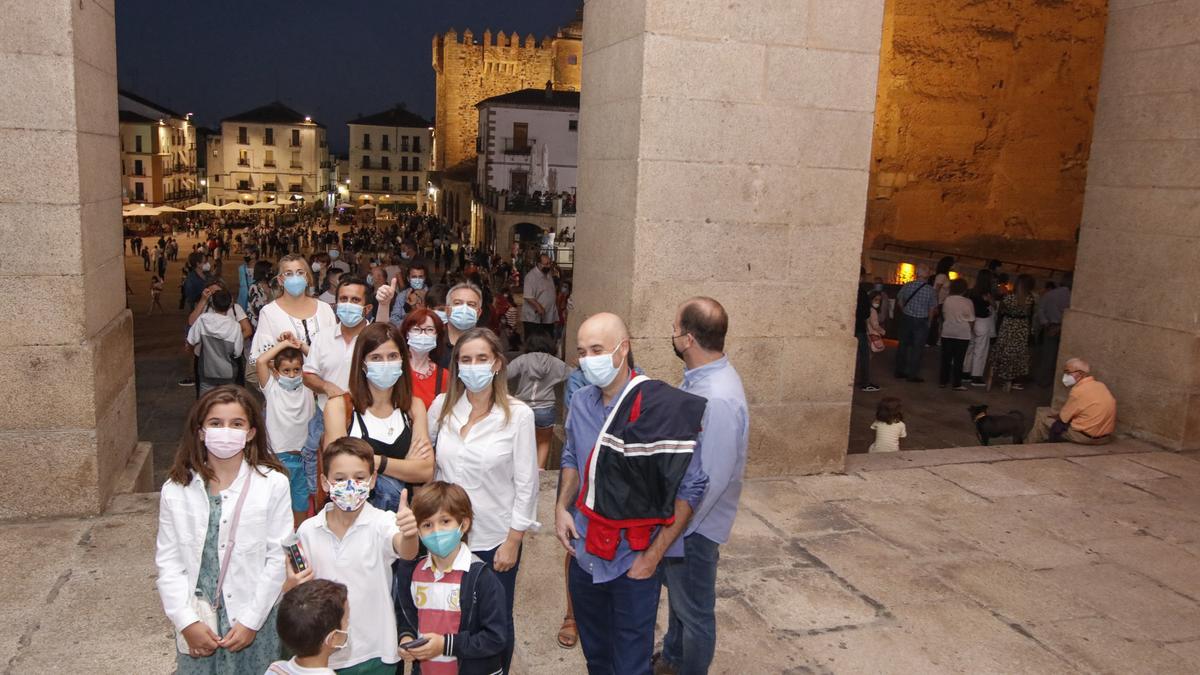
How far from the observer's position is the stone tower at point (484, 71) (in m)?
74.9

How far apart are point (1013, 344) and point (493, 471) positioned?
394 inches

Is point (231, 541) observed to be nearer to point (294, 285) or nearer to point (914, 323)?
point (294, 285)

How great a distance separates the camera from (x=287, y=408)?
5352mm

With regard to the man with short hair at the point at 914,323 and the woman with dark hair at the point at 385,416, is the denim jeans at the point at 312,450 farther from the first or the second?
the man with short hair at the point at 914,323

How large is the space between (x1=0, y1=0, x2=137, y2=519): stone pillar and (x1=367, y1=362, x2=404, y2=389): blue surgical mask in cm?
255

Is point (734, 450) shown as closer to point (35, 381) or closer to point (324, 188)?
point (35, 381)

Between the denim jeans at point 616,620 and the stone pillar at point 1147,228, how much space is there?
6861mm

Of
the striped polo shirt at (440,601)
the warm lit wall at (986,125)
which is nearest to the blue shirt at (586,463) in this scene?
the striped polo shirt at (440,601)

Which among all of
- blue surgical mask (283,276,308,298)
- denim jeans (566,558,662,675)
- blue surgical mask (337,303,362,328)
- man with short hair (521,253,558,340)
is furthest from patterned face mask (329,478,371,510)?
man with short hair (521,253,558,340)

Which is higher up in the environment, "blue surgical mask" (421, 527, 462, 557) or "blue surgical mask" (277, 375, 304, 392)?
"blue surgical mask" (277, 375, 304, 392)

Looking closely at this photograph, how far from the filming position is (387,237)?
53.4m

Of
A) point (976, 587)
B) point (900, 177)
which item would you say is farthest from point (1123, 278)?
point (900, 177)

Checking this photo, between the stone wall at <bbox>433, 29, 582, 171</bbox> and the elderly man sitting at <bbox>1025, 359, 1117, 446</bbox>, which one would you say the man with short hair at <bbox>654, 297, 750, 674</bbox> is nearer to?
the elderly man sitting at <bbox>1025, 359, 1117, 446</bbox>

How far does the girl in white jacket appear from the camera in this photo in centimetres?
338
